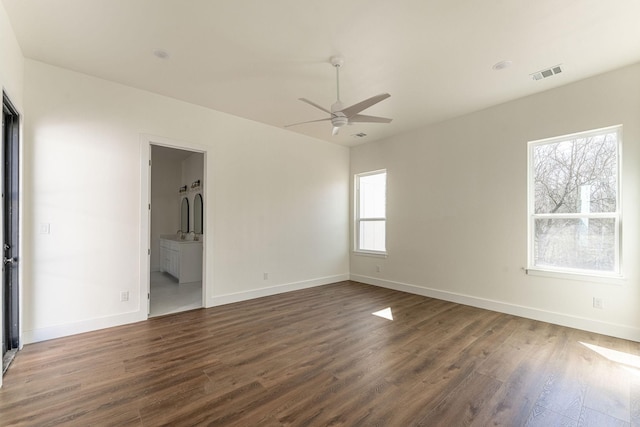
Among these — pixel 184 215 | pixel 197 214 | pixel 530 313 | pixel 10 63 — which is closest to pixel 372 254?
pixel 530 313

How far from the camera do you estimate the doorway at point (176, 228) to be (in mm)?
5066

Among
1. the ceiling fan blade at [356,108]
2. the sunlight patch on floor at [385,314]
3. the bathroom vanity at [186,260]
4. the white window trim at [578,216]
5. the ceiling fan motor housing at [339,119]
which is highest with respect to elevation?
the ceiling fan blade at [356,108]

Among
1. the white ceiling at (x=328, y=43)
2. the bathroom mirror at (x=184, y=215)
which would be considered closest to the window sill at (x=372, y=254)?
the white ceiling at (x=328, y=43)

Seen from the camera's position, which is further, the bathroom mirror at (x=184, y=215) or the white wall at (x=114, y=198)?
the bathroom mirror at (x=184, y=215)

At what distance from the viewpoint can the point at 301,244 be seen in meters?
5.50

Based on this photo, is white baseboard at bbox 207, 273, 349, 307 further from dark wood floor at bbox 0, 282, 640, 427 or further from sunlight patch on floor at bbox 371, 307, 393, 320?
sunlight patch on floor at bbox 371, 307, 393, 320

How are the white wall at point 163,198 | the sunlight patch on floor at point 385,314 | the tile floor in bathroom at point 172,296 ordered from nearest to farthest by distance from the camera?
the sunlight patch on floor at point 385,314
the tile floor in bathroom at point 172,296
the white wall at point 163,198

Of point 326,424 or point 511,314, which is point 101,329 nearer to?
point 326,424

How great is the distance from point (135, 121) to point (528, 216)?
537 centimetres

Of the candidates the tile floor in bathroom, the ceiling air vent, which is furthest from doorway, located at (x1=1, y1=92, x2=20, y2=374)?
the ceiling air vent

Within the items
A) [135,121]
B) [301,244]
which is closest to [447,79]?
[301,244]

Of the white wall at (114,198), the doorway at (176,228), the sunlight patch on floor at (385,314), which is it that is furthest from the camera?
the doorway at (176,228)

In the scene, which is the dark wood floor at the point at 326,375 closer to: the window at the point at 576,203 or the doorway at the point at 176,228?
the window at the point at 576,203

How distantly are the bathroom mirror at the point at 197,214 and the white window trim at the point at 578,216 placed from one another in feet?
19.9
